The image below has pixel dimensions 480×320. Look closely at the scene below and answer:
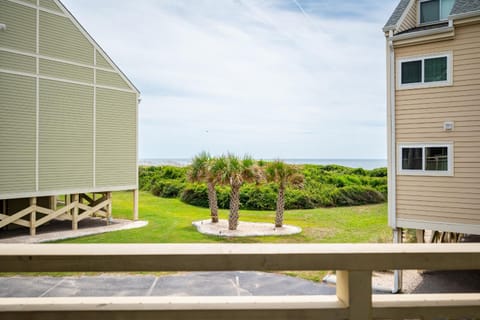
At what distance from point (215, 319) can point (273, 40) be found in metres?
28.3

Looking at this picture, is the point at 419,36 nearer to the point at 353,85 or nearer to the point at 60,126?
the point at 60,126

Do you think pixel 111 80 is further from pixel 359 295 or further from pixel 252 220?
pixel 359 295

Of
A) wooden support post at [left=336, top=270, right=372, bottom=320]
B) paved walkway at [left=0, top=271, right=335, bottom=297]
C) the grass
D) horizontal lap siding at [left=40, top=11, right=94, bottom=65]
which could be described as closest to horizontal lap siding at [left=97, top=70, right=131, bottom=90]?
horizontal lap siding at [left=40, top=11, right=94, bottom=65]

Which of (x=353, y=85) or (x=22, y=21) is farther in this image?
(x=353, y=85)

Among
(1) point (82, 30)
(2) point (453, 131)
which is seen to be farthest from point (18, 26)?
(2) point (453, 131)

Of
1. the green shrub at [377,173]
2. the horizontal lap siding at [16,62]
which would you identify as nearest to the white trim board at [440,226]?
the horizontal lap siding at [16,62]

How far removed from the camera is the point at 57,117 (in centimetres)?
1063

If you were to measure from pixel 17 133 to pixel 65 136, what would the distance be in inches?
50.3

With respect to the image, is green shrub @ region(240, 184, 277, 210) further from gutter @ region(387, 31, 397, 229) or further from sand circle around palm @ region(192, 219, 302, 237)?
gutter @ region(387, 31, 397, 229)

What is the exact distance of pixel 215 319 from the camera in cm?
74

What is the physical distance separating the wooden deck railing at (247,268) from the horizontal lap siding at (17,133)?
1023 centimetres

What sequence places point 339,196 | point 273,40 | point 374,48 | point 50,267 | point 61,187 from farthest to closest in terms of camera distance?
point 273,40 → point 374,48 → point 339,196 → point 61,187 → point 50,267

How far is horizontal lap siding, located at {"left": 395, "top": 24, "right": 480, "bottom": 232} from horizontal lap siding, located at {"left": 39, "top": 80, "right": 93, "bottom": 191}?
8646mm

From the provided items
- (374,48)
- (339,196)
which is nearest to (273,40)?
(374,48)
